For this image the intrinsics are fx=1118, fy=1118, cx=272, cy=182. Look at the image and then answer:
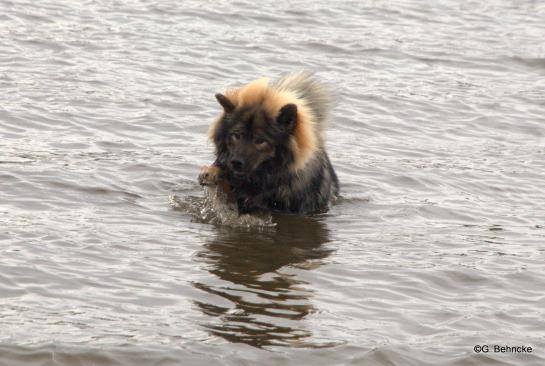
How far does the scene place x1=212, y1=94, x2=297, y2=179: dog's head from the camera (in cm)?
995

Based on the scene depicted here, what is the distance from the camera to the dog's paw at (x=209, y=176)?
10121 mm

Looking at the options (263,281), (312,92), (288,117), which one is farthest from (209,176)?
(263,281)

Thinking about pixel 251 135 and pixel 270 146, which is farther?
pixel 270 146

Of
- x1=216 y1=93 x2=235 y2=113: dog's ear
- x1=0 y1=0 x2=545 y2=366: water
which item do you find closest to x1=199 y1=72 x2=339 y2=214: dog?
x1=216 y1=93 x2=235 y2=113: dog's ear

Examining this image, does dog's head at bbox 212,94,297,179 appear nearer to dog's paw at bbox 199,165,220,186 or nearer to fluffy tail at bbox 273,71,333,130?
dog's paw at bbox 199,165,220,186

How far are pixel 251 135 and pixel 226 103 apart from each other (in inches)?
14.9

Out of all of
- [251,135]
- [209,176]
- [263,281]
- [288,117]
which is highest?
[288,117]

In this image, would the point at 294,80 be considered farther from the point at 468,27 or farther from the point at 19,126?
the point at 468,27

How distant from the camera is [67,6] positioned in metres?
19.1

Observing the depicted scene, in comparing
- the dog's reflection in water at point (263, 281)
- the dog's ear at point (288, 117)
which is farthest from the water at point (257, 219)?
the dog's ear at point (288, 117)

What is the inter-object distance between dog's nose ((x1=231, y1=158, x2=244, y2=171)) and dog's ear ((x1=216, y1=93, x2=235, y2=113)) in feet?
1.88

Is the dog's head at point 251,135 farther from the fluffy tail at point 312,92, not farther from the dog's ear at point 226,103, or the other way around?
the fluffy tail at point 312,92

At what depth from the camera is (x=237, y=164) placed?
983 centimetres

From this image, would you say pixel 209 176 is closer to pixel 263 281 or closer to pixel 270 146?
pixel 270 146
